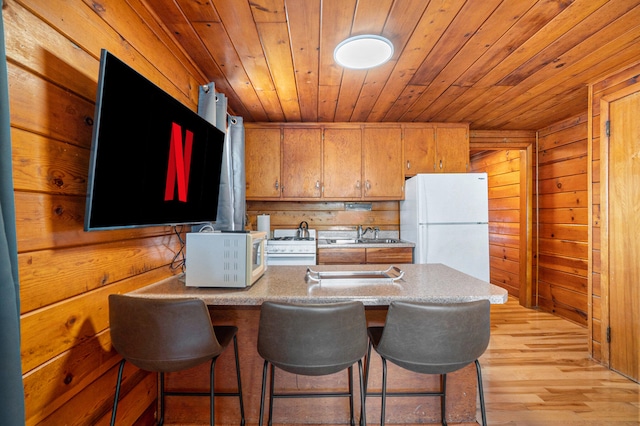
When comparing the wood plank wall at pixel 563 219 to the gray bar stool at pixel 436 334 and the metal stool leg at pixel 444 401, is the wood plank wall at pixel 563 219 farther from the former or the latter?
the gray bar stool at pixel 436 334

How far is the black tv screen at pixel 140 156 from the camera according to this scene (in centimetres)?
112

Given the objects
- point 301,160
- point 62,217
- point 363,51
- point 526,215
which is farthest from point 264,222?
point 526,215

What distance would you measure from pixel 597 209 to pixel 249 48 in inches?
118

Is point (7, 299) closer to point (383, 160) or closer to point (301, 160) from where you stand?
point (301, 160)

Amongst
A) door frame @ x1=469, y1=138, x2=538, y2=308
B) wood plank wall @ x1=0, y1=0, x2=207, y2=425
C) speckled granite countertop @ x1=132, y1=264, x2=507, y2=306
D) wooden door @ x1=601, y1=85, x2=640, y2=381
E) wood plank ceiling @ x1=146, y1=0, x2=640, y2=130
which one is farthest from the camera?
door frame @ x1=469, y1=138, x2=538, y2=308

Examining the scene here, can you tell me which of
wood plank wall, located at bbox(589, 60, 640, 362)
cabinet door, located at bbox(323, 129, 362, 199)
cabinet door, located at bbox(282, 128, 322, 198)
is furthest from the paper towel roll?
wood plank wall, located at bbox(589, 60, 640, 362)

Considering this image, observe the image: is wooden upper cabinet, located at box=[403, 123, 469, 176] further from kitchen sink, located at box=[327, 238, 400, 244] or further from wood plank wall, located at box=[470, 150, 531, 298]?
wood plank wall, located at box=[470, 150, 531, 298]

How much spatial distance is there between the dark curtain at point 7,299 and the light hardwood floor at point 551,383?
218 cm

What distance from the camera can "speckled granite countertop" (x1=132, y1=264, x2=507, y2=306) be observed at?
4.51 feet

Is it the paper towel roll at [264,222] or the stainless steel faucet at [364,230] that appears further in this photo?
the stainless steel faucet at [364,230]

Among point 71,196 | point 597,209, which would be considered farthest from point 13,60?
point 597,209

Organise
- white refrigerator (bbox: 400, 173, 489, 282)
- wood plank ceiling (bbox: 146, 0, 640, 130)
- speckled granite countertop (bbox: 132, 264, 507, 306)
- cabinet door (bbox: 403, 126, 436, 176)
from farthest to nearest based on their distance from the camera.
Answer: cabinet door (bbox: 403, 126, 436, 176) < white refrigerator (bbox: 400, 173, 489, 282) < wood plank ceiling (bbox: 146, 0, 640, 130) < speckled granite countertop (bbox: 132, 264, 507, 306)

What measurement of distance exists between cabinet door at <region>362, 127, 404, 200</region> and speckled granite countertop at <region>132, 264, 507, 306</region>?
1893 mm

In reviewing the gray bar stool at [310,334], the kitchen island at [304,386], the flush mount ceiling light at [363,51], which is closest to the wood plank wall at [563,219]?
the kitchen island at [304,386]
